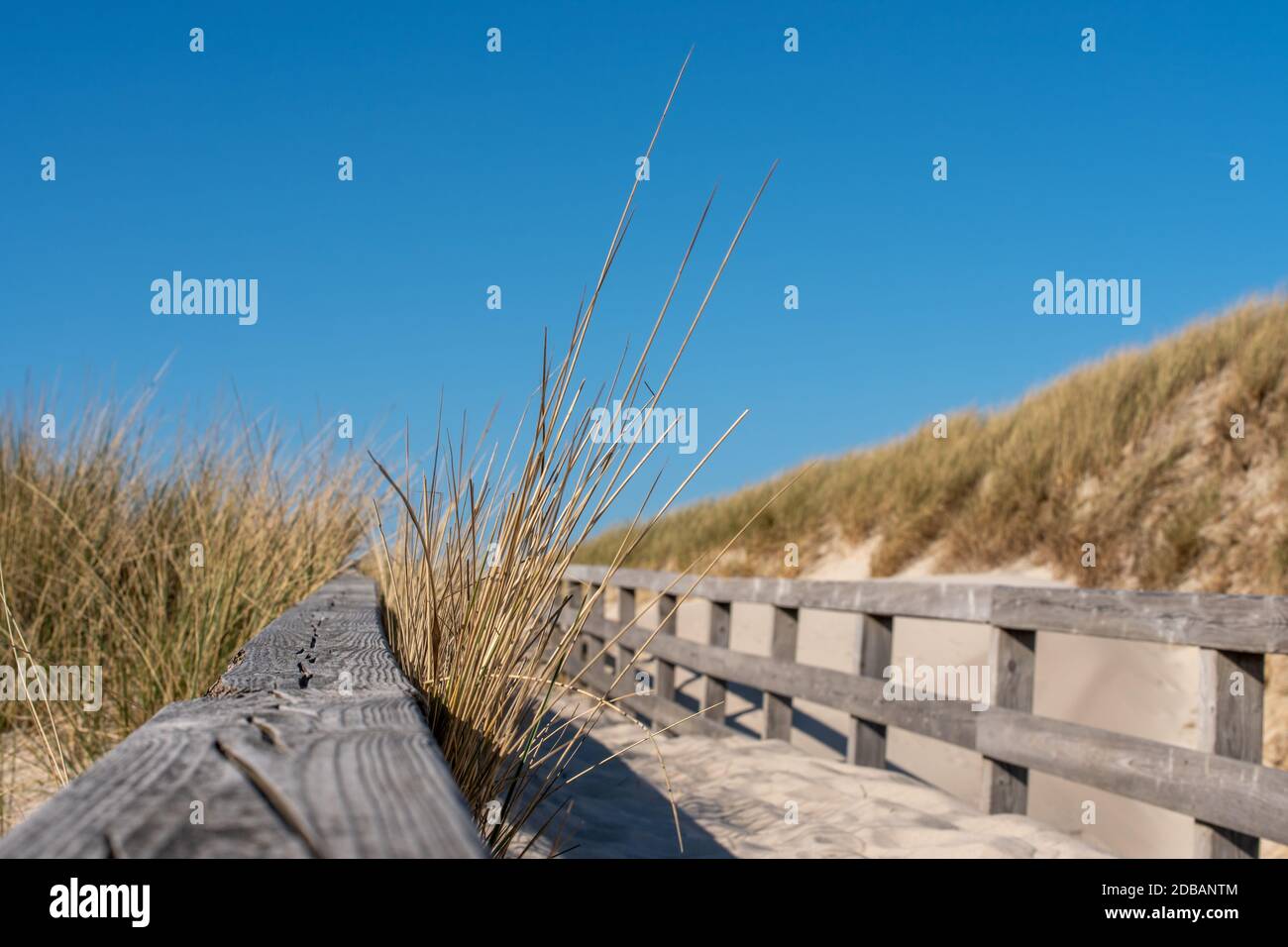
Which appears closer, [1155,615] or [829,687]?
[1155,615]

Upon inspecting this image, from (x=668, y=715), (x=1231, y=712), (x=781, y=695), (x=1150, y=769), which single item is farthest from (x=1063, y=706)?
(x=1231, y=712)

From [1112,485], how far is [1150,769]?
526cm

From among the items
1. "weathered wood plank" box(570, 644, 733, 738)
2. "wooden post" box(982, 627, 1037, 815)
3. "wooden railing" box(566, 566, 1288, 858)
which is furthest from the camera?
"weathered wood plank" box(570, 644, 733, 738)

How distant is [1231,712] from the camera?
3.30 metres

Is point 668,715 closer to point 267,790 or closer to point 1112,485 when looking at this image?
point 1112,485

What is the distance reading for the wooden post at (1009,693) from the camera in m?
4.12

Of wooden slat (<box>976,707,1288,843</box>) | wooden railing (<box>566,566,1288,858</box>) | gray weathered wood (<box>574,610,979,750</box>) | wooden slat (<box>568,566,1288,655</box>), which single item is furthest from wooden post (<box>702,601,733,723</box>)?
wooden slat (<box>976,707,1288,843</box>)

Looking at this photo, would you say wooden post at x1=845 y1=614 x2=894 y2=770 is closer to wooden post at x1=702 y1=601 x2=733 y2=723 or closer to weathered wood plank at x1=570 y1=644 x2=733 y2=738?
weathered wood plank at x1=570 y1=644 x2=733 y2=738

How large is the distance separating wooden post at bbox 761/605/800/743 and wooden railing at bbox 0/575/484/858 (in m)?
4.72

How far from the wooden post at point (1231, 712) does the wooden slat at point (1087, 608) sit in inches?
4.2

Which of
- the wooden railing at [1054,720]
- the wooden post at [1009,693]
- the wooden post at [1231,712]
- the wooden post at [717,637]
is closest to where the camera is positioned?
the wooden railing at [1054,720]

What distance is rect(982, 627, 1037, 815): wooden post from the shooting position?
4.12m

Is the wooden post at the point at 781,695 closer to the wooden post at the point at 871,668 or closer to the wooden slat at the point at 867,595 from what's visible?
the wooden slat at the point at 867,595

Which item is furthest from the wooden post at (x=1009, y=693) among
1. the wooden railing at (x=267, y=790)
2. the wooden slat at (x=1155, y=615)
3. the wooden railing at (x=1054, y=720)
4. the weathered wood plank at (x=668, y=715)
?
the wooden railing at (x=267, y=790)
